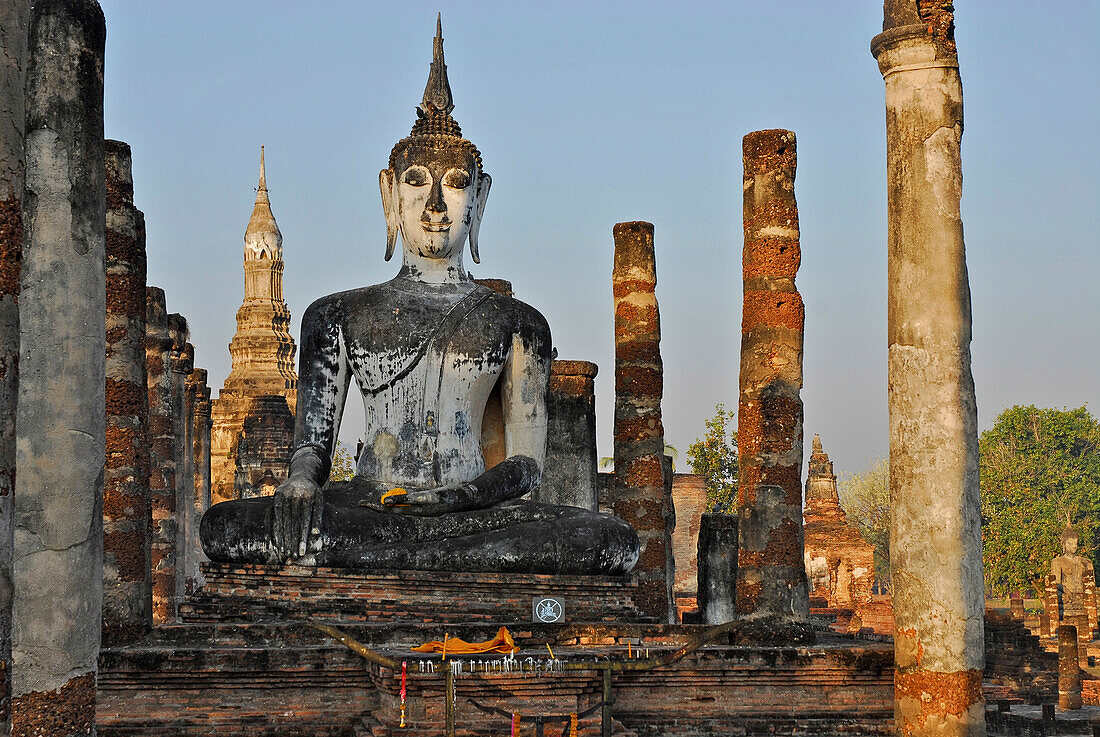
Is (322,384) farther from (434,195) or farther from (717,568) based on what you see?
(717,568)

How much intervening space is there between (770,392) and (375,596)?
4.76 m

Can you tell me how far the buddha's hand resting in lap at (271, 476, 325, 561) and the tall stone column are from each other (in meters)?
3.07

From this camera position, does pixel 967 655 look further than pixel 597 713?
Yes

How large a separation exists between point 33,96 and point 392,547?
10.1 ft

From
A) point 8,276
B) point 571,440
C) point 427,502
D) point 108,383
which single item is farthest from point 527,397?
point 8,276

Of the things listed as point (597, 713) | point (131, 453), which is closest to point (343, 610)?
point (597, 713)

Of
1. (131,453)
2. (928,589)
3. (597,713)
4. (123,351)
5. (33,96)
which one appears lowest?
(597,713)

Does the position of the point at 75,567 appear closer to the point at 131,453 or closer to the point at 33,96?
the point at 33,96

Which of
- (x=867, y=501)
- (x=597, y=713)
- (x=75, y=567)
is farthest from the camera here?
(x=867, y=501)

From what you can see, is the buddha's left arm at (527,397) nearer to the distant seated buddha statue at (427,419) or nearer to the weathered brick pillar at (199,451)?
the distant seated buddha statue at (427,419)

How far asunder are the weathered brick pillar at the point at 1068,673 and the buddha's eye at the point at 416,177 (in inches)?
590

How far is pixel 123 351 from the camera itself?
9.08 meters

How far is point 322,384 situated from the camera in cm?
872

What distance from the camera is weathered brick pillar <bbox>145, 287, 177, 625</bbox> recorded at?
1326 centimetres
